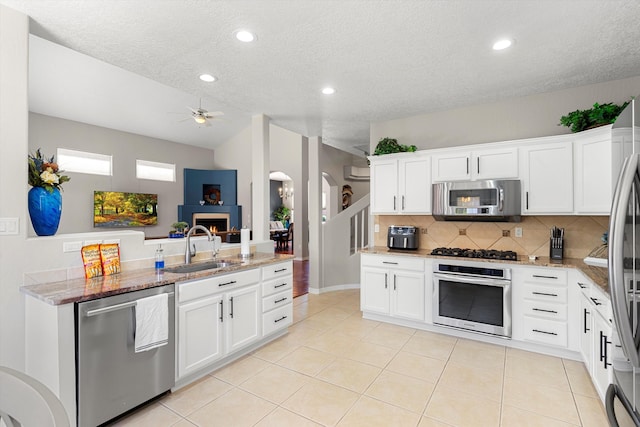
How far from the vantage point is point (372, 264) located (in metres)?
3.93

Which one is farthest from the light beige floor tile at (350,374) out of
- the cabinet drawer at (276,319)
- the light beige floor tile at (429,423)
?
the cabinet drawer at (276,319)

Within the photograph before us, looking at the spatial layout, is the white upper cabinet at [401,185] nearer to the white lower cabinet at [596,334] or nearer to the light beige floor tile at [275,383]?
the white lower cabinet at [596,334]

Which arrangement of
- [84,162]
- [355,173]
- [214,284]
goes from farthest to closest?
[355,173]
[84,162]
[214,284]

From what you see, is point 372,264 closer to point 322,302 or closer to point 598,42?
point 322,302

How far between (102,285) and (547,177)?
4.09 metres

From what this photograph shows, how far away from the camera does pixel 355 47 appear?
98.3 inches

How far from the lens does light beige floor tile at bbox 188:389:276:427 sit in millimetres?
2025

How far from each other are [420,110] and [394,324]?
2815mm

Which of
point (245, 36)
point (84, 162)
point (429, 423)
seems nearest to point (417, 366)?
point (429, 423)

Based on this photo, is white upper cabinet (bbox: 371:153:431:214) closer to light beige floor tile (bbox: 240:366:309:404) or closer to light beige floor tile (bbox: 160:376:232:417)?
light beige floor tile (bbox: 240:366:309:404)

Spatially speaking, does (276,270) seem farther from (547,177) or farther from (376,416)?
(547,177)

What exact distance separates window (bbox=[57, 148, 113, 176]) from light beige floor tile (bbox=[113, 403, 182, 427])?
21.7 ft

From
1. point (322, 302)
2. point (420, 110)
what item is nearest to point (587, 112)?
point (420, 110)

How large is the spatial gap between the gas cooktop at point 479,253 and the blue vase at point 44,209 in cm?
362
